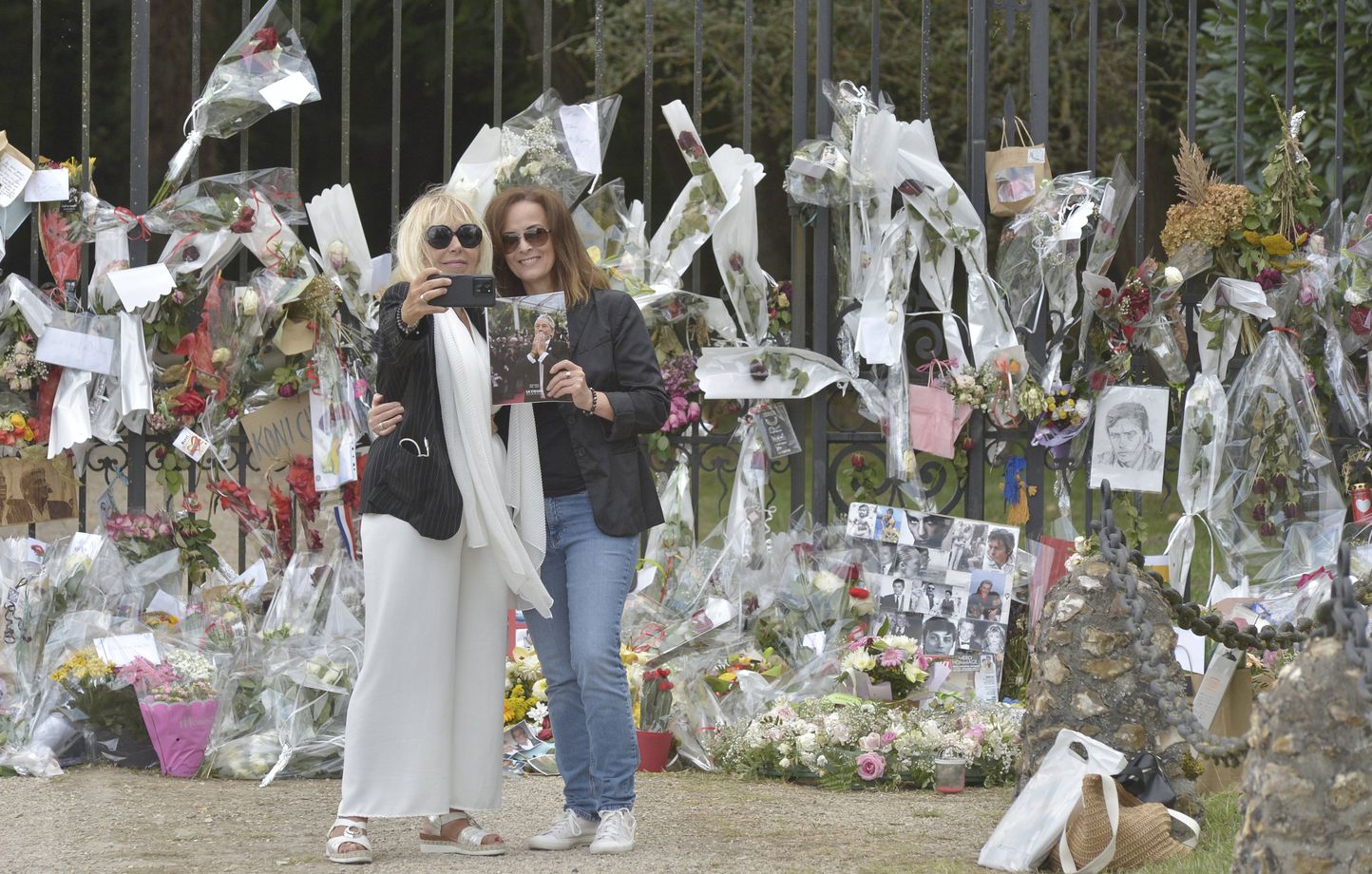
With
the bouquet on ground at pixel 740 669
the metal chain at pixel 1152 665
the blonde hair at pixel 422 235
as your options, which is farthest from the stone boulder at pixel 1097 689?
the blonde hair at pixel 422 235

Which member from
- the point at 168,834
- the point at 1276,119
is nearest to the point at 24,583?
the point at 168,834

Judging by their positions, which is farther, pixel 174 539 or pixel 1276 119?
pixel 1276 119

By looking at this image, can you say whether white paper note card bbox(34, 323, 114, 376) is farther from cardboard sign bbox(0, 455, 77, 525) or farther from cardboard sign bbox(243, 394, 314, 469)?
cardboard sign bbox(243, 394, 314, 469)

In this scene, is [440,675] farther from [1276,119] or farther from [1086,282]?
[1276,119]

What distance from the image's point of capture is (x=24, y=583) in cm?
508

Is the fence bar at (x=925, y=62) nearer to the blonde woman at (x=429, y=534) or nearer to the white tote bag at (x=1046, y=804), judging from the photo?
the blonde woman at (x=429, y=534)

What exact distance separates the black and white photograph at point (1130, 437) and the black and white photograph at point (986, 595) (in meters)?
0.48

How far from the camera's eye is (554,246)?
388 centimetres

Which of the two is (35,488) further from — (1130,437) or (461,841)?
(1130,437)

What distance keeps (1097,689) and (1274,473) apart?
1.73 meters

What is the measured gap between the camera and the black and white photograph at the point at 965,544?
534 cm

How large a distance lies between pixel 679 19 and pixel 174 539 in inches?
316

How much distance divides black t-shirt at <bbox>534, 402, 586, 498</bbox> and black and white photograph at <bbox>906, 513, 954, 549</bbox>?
190cm

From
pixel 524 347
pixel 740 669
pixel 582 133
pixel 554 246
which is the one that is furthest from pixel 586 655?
pixel 582 133
